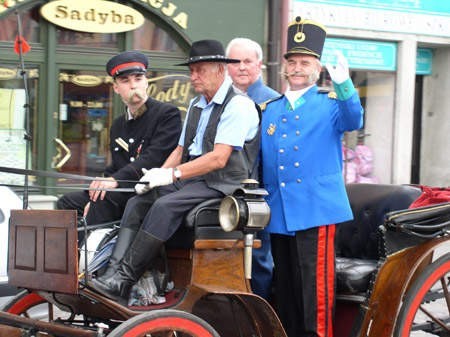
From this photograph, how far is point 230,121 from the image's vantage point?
3221 mm

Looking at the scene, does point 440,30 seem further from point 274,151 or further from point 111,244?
point 111,244

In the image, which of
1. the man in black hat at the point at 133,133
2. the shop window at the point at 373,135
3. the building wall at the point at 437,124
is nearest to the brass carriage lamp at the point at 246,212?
the man in black hat at the point at 133,133

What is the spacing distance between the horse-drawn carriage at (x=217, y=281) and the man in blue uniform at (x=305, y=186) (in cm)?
20

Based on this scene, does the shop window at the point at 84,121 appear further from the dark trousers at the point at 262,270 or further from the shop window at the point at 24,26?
the dark trousers at the point at 262,270

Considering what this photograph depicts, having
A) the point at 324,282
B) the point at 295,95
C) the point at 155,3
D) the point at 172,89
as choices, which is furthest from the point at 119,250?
the point at 172,89

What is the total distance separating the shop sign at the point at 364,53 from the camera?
939 cm

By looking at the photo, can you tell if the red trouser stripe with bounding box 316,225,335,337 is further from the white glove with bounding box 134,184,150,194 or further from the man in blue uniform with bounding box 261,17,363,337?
the white glove with bounding box 134,184,150,194

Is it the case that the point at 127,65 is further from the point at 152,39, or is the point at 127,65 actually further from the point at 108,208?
the point at 152,39

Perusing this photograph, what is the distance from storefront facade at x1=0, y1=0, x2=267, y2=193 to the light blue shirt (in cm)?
442

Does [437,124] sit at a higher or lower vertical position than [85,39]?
lower

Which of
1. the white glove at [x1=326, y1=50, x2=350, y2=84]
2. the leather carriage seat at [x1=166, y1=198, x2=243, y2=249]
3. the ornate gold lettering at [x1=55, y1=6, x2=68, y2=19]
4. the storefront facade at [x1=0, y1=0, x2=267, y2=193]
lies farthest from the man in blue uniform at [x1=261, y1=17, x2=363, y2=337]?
the ornate gold lettering at [x1=55, y1=6, x2=68, y2=19]

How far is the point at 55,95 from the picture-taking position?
7.75 metres

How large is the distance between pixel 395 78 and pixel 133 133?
7028 mm

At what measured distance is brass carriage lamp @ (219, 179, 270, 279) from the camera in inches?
117
